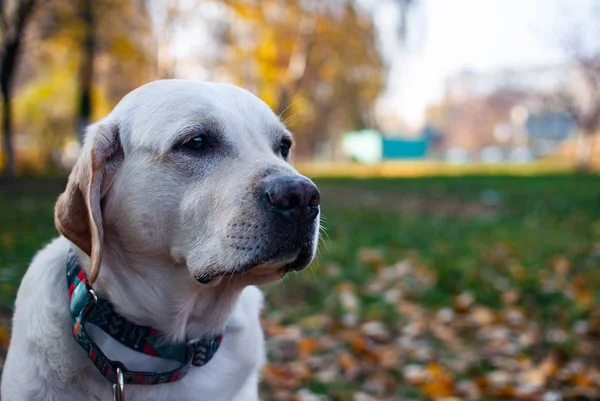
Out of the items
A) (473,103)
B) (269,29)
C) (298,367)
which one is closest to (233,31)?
(269,29)

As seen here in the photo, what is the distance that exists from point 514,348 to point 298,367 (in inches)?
63.4

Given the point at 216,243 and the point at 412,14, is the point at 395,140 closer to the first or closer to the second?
the point at 412,14

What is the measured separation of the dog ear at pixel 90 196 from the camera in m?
1.98

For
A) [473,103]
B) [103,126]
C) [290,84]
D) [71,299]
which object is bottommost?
[473,103]

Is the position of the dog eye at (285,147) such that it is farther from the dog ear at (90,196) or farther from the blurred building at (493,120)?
the blurred building at (493,120)

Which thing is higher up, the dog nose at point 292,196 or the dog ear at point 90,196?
the dog nose at point 292,196

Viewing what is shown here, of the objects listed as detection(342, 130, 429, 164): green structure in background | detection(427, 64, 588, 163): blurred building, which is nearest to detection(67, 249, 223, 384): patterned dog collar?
detection(342, 130, 429, 164): green structure in background

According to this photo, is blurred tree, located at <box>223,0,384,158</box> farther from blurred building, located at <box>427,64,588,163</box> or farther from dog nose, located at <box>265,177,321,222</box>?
blurred building, located at <box>427,64,588,163</box>

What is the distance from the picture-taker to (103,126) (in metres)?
2.17

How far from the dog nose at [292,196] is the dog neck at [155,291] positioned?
1.30ft

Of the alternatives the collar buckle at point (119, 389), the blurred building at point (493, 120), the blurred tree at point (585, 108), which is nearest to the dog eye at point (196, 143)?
the collar buckle at point (119, 389)

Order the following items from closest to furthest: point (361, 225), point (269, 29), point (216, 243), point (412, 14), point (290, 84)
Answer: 1. point (216, 243)
2. point (361, 225)
3. point (269, 29)
4. point (290, 84)
5. point (412, 14)

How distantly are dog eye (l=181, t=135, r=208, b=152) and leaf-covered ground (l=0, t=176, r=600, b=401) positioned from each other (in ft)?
2.21

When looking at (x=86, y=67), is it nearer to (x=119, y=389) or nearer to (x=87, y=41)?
(x=87, y=41)
